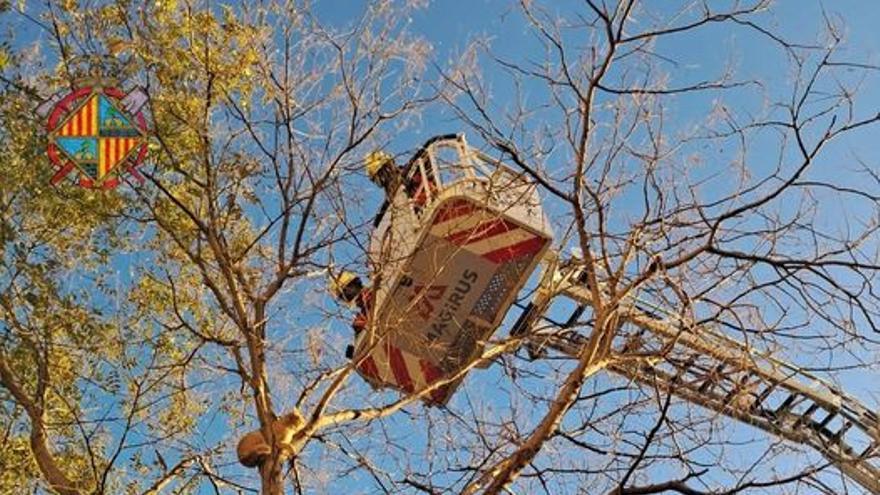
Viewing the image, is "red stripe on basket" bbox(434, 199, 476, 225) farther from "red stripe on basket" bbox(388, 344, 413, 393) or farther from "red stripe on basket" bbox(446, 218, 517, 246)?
"red stripe on basket" bbox(388, 344, 413, 393)

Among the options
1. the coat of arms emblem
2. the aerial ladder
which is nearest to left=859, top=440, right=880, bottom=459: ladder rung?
the aerial ladder

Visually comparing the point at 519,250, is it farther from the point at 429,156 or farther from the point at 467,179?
the point at 467,179

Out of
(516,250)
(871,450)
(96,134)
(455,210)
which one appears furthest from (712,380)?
(96,134)

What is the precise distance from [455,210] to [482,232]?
0.51 meters

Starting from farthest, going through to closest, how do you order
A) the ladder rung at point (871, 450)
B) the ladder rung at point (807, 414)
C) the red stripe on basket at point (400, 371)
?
the ladder rung at point (807, 414), the red stripe on basket at point (400, 371), the ladder rung at point (871, 450)

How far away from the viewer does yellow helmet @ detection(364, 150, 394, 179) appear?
6516 mm

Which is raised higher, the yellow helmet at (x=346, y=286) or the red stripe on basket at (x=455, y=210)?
the red stripe on basket at (x=455, y=210)

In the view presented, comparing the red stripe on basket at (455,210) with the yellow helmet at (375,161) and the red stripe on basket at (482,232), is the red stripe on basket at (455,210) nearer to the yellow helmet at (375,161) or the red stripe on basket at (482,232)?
the red stripe on basket at (482,232)

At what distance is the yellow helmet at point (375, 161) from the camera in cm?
652

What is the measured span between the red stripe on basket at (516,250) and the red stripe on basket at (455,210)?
0.82 m

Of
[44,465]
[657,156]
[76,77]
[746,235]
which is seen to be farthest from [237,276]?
[746,235]

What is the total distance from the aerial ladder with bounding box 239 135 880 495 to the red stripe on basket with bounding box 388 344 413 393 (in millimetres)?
12

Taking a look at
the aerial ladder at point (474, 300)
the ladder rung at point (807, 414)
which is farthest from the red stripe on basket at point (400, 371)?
the ladder rung at point (807, 414)

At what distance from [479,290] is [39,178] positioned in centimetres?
378
